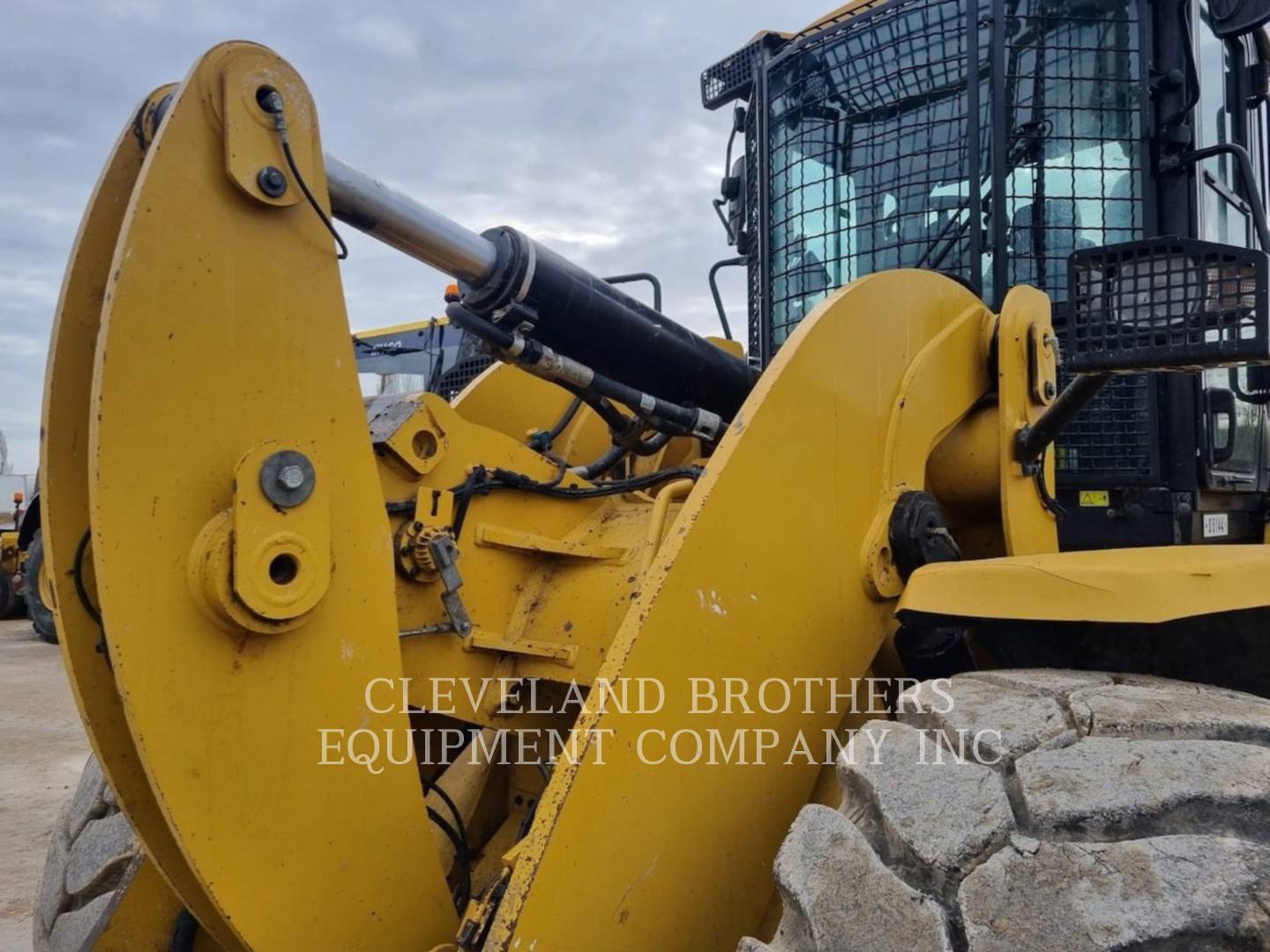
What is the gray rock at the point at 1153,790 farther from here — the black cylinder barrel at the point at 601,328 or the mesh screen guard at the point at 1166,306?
the black cylinder barrel at the point at 601,328

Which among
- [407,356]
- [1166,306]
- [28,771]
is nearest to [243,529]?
[1166,306]

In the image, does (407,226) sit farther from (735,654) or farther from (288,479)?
(735,654)

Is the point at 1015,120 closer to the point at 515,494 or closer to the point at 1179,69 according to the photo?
the point at 1179,69

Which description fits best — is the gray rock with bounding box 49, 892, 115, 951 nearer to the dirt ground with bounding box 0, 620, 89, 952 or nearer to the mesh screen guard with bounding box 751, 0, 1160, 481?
the dirt ground with bounding box 0, 620, 89, 952

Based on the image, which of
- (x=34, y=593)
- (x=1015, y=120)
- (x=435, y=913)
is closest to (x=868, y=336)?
(x=1015, y=120)

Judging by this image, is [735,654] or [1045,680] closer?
[1045,680]

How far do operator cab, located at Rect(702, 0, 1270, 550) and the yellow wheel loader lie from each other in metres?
→ 0.01

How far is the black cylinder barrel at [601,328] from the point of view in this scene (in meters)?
2.16

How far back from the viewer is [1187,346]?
5.74 feet

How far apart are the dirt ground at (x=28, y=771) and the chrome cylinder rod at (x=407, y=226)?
2619 millimetres

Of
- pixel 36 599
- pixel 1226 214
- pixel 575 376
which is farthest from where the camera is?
pixel 36 599

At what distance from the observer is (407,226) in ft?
6.43

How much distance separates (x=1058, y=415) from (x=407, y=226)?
1.37 meters

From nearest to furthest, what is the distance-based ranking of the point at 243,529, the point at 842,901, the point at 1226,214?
the point at 842,901 < the point at 243,529 < the point at 1226,214
